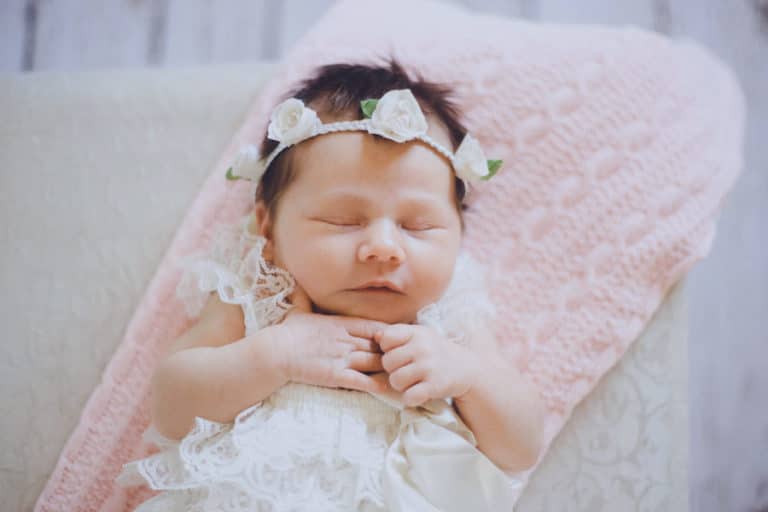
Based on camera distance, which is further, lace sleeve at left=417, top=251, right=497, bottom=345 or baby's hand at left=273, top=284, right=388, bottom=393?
lace sleeve at left=417, top=251, right=497, bottom=345

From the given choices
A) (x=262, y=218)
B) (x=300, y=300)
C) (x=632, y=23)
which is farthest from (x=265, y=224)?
(x=632, y=23)

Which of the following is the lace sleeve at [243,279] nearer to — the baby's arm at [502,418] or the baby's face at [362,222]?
the baby's face at [362,222]

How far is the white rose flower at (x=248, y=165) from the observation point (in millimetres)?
1094

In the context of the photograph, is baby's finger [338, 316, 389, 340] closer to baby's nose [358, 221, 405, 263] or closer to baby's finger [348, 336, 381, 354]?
baby's finger [348, 336, 381, 354]

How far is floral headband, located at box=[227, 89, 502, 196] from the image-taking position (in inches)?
39.1

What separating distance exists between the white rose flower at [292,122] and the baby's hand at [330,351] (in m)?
0.28

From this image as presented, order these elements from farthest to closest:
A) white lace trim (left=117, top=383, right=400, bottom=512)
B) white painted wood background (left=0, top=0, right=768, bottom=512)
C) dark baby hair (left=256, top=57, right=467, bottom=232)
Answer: white painted wood background (left=0, top=0, right=768, bottom=512) < dark baby hair (left=256, top=57, right=467, bottom=232) < white lace trim (left=117, top=383, right=400, bottom=512)

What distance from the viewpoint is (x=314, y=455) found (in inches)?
37.4

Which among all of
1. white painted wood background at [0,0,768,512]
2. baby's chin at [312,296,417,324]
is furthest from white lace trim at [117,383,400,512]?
white painted wood background at [0,0,768,512]

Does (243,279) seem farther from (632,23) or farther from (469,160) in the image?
(632,23)

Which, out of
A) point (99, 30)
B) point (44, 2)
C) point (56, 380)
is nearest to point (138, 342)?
point (56, 380)

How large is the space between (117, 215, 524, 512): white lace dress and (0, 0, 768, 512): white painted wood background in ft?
2.91

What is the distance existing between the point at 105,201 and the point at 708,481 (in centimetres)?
153

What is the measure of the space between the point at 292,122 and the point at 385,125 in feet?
0.49
